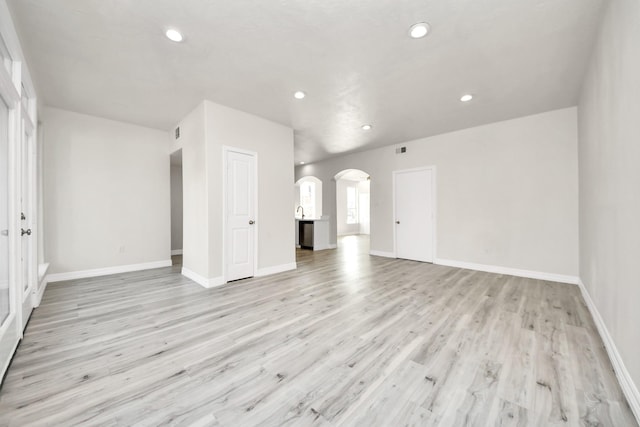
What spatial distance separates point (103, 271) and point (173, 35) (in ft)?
13.8

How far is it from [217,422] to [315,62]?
10.3 feet

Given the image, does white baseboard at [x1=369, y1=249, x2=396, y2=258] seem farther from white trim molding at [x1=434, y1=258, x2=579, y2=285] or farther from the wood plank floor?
the wood plank floor

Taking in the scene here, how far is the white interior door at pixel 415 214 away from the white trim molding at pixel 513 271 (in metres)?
0.41

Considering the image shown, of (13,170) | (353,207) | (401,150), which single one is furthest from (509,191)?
(353,207)

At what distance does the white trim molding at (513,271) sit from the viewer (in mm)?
4000

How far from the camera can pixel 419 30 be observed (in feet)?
7.52

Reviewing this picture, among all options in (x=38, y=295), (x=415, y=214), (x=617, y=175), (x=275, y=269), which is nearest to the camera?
(x=617, y=175)

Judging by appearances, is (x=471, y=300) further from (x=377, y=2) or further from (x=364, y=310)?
(x=377, y=2)

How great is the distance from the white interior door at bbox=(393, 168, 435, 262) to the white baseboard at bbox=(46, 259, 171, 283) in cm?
508

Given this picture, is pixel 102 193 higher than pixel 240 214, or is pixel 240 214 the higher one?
pixel 102 193

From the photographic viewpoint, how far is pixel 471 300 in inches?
128

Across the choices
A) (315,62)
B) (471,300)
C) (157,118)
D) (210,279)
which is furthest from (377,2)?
(157,118)

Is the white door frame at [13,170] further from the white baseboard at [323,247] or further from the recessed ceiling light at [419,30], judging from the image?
the white baseboard at [323,247]

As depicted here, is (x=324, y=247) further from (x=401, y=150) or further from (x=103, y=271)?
(x=103, y=271)
